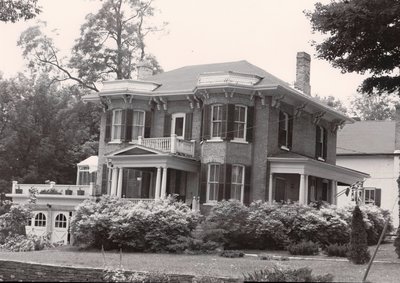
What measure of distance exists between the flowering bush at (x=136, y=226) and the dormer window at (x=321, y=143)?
40.1ft

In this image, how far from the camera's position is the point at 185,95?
33375 mm

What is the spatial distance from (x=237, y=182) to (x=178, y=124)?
16.8ft

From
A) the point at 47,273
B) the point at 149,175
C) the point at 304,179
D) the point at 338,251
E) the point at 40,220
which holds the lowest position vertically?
the point at 47,273

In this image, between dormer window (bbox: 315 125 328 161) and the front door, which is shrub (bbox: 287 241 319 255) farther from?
dormer window (bbox: 315 125 328 161)

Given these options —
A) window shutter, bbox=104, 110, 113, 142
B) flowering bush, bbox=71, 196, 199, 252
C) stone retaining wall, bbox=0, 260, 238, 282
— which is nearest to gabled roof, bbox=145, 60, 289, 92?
window shutter, bbox=104, 110, 113, 142

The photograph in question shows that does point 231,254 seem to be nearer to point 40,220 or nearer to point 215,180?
point 215,180

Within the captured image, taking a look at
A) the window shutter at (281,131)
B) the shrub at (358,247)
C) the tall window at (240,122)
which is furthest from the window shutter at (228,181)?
the shrub at (358,247)

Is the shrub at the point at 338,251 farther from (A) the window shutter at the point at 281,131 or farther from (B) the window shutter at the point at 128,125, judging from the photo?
(B) the window shutter at the point at 128,125

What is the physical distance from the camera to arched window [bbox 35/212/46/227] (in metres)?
35.9

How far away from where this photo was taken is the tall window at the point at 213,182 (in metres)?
31.0

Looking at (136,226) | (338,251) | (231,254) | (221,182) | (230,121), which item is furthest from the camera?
(230,121)

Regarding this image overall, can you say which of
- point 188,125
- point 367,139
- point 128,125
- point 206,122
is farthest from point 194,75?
point 367,139

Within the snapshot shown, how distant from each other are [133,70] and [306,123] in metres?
19.8

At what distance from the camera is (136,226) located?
25.4 metres
